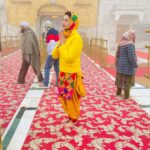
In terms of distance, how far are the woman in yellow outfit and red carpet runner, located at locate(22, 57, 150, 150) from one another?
10.1 inches

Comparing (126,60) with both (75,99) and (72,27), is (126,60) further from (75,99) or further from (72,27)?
(72,27)

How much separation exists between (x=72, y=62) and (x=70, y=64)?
36 mm

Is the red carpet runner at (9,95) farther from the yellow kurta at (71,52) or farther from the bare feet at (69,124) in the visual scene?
the yellow kurta at (71,52)

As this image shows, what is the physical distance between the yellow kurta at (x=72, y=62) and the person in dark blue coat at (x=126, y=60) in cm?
131

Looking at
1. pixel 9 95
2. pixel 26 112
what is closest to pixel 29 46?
pixel 9 95

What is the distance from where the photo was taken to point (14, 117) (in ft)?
10.1

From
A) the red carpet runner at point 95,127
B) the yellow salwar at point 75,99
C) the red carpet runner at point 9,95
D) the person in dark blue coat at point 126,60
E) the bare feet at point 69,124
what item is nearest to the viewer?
the red carpet runner at point 95,127

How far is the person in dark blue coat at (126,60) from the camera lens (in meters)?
3.52

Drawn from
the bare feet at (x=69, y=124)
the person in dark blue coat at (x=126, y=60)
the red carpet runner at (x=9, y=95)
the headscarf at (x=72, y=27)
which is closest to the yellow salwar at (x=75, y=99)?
the bare feet at (x=69, y=124)

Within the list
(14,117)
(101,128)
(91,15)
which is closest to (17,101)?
(14,117)

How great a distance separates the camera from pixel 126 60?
3.63 meters

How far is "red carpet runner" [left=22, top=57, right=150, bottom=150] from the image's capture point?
7.73 feet

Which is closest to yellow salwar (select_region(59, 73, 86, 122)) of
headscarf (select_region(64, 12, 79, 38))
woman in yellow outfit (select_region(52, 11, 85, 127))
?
woman in yellow outfit (select_region(52, 11, 85, 127))

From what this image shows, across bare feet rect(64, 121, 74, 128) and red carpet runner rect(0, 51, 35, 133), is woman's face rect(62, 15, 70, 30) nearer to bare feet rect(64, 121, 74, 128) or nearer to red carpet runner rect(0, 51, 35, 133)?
bare feet rect(64, 121, 74, 128)
